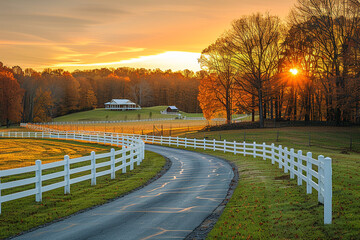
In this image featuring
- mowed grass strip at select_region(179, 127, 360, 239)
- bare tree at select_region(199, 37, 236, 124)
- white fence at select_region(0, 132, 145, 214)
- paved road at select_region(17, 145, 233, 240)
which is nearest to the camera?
mowed grass strip at select_region(179, 127, 360, 239)

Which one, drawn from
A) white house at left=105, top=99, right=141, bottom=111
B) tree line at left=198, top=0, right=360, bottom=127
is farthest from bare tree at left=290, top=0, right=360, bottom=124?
white house at left=105, top=99, right=141, bottom=111

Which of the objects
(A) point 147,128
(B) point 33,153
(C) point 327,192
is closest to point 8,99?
(A) point 147,128

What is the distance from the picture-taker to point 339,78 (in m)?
53.1

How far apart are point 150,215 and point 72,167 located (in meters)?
14.2

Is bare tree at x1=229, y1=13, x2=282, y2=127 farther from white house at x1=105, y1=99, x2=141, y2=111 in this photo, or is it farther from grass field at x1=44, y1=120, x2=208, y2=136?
white house at x1=105, y1=99, x2=141, y2=111

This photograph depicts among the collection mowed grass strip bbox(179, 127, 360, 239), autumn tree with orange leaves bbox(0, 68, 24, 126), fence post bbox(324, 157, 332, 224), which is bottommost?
mowed grass strip bbox(179, 127, 360, 239)

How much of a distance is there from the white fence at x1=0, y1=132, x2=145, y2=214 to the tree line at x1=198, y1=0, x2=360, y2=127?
72.4ft

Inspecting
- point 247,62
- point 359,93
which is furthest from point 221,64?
point 359,93

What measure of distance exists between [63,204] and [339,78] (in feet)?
164

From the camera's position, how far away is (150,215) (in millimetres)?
11133

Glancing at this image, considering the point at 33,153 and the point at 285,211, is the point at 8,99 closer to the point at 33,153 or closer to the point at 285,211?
the point at 33,153

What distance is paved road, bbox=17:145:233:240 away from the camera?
9.26 metres

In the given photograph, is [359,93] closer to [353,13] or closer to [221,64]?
[353,13]

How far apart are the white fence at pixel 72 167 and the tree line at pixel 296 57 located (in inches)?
869
